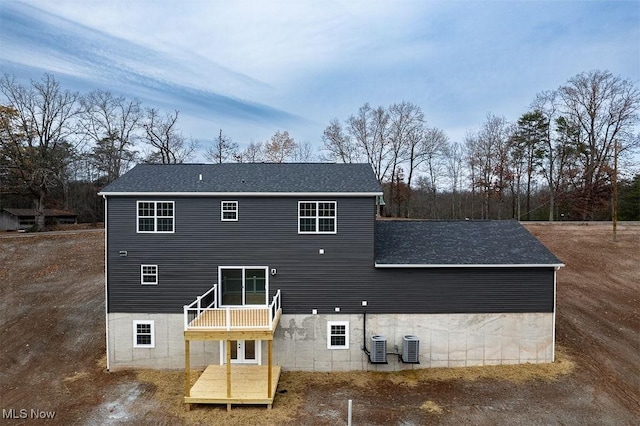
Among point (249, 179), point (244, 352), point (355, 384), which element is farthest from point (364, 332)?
point (249, 179)

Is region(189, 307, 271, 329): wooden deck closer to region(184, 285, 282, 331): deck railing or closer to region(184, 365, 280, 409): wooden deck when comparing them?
region(184, 285, 282, 331): deck railing

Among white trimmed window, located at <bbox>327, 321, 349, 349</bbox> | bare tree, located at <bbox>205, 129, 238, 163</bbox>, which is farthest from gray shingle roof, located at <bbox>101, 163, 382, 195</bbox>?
bare tree, located at <bbox>205, 129, 238, 163</bbox>

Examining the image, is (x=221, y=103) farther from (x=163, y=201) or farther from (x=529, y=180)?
(x=529, y=180)

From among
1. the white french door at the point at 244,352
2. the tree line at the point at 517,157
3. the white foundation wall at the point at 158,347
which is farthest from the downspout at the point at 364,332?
the tree line at the point at 517,157

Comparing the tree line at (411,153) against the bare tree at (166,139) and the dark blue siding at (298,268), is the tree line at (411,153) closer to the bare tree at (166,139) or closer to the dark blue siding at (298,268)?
the bare tree at (166,139)

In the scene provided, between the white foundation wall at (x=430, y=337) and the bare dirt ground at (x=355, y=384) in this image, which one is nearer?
the bare dirt ground at (x=355, y=384)

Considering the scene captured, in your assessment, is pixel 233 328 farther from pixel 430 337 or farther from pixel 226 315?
pixel 430 337
